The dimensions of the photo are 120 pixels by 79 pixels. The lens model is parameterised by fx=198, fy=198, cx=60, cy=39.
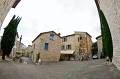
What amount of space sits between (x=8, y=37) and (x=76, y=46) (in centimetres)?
1666

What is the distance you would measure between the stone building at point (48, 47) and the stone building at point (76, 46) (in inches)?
261

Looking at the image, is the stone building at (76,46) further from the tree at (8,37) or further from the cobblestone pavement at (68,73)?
the cobblestone pavement at (68,73)

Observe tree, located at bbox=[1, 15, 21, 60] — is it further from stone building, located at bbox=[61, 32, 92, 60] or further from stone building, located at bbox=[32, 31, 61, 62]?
stone building, located at bbox=[61, 32, 92, 60]

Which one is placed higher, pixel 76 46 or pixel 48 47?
pixel 76 46

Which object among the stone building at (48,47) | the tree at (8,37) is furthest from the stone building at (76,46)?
the tree at (8,37)

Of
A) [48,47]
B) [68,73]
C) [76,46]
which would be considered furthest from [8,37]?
[76,46]

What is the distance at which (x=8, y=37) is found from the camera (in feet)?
71.8

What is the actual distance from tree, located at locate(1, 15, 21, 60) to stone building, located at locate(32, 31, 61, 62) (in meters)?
6.22

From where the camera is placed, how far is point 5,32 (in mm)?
22188

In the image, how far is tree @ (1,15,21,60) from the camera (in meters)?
21.7

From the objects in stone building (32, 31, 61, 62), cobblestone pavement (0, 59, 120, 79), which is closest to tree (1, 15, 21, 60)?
stone building (32, 31, 61, 62)

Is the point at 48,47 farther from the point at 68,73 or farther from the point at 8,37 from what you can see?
the point at 68,73

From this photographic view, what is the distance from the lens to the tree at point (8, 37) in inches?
855

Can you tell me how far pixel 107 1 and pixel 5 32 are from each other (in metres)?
16.1
